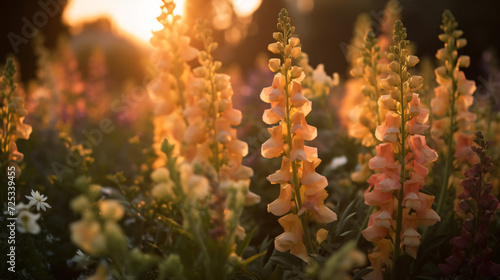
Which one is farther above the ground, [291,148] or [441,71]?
[441,71]

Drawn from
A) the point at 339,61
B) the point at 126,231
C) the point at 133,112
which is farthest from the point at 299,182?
the point at 339,61

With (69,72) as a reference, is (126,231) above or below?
below

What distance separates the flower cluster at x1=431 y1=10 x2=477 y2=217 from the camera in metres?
1.93

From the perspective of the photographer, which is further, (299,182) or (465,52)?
(465,52)

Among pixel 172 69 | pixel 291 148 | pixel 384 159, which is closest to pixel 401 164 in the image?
pixel 384 159

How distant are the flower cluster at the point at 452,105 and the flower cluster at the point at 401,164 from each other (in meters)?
0.45

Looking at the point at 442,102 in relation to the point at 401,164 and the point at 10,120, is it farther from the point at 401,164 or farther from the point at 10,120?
the point at 10,120

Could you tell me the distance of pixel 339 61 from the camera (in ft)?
41.1

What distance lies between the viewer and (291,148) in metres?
1.56

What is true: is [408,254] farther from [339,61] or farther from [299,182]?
[339,61]

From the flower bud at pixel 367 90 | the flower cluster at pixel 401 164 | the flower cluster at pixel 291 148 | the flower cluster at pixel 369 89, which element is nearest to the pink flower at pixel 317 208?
the flower cluster at pixel 291 148

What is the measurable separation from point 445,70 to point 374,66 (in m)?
0.33

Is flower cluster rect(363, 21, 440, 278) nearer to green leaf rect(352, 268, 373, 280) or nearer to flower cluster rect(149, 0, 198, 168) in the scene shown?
green leaf rect(352, 268, 373, 280)

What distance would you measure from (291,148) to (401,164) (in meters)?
0.41
